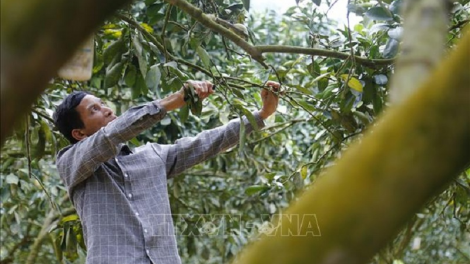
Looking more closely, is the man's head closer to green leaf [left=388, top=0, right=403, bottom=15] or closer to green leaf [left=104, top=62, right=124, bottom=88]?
green leaf [left=104, top=62, right=124, bottom=88]

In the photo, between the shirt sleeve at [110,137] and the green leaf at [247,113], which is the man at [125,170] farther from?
the green leaf at [247,113]

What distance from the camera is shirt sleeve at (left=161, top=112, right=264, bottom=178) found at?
2611 millimetres

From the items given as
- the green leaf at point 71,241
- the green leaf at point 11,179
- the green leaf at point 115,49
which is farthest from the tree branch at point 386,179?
the green leaf at point 11,179

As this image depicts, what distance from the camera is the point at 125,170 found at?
2520 millimetres

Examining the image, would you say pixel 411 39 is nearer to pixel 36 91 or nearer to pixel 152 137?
pixel 36 91

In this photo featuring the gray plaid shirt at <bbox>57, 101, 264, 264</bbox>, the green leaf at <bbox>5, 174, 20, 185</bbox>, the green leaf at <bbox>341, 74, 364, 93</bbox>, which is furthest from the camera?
the green leaf at <bbox>5, 174, 20, 185</bbox>

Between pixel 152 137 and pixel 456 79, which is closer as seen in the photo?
pixel 456 79

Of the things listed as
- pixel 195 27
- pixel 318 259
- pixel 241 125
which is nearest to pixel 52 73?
pixel 318 259

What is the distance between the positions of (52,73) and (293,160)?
425 centimetres

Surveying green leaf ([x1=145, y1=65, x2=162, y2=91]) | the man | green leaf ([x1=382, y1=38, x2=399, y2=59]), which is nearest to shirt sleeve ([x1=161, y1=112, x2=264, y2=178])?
the man

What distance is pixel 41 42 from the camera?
627 millimetres

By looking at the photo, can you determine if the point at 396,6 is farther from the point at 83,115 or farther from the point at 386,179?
the point at 386,179

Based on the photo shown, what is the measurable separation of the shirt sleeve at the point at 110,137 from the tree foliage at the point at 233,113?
18 cm

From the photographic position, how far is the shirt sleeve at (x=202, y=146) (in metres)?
2.61
